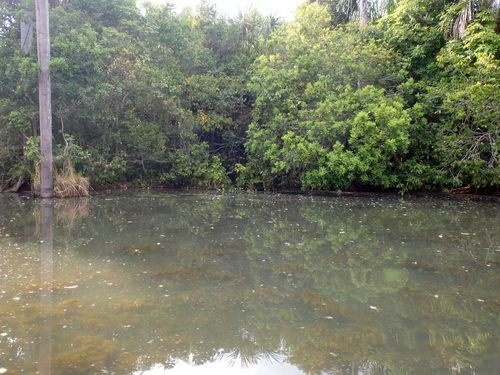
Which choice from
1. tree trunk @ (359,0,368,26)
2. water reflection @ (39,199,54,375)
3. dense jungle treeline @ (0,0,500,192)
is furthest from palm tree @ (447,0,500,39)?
water reflection @ (39,199,54,375)

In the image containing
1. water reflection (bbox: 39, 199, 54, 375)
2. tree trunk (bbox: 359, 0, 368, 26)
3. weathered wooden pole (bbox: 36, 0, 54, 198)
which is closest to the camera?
water reflection (bbox: 39, 199, 54, 375)

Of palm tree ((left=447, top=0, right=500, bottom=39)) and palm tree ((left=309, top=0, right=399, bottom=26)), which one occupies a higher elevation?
palm tree ((left=309, top=0, right=399, bottom=26))

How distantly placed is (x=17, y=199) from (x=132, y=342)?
1236cm

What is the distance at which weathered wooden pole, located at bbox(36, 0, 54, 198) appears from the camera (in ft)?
46.2

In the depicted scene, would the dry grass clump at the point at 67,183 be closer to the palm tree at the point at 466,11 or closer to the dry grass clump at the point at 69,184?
the dry grass clump at the point at 69,184

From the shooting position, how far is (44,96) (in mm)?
14516

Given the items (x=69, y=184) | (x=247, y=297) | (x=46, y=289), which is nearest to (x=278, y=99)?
(x=69, y=184)

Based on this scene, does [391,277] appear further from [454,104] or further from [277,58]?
[277,58]

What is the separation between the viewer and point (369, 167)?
50.1 feet

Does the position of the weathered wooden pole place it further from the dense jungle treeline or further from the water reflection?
the water reflection

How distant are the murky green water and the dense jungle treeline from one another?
214 inches

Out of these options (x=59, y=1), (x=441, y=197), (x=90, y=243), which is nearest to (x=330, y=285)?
(x=90, y=243)

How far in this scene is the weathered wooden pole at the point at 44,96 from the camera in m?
14.1

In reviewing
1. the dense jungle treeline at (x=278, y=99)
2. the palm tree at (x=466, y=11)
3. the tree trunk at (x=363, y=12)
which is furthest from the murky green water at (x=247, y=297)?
the tree trunk at (x=363, y=12)
